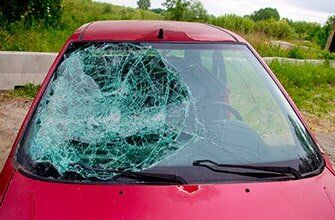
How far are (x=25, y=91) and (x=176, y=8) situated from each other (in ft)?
23.6

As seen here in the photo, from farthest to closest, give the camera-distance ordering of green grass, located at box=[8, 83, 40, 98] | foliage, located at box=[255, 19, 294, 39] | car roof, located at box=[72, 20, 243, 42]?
foliage, located at box=[255, 19, 294, 39] < green grass, located at box=[8, 83, 40, 98] < car roof, located at box=[72, 20, 243, 42]

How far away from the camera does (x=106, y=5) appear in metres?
21.1

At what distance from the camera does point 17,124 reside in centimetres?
605

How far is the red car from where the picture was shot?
186 cm

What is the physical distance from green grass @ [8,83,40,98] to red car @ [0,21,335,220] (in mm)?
4469

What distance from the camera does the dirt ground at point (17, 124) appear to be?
18.4ft

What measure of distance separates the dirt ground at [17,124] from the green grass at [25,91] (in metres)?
0.12

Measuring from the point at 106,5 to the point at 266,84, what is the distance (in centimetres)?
1926

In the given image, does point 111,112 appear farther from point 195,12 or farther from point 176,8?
point 195,12

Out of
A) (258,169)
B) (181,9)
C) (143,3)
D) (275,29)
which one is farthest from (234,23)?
(258,169)

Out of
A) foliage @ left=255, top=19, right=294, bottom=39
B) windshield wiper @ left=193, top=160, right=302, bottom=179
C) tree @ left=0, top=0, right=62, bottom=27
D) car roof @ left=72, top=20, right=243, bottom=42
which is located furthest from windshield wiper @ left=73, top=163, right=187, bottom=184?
foliage @ left=255, top=19, right=294, bottom=39

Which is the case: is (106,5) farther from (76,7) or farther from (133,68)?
(133,68)

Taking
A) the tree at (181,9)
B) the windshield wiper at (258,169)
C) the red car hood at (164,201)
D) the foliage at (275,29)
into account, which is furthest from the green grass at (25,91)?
the foliage at (275,29)

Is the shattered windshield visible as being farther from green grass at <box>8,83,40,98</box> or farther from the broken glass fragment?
green grass at <box>8,83,40,98</box>
